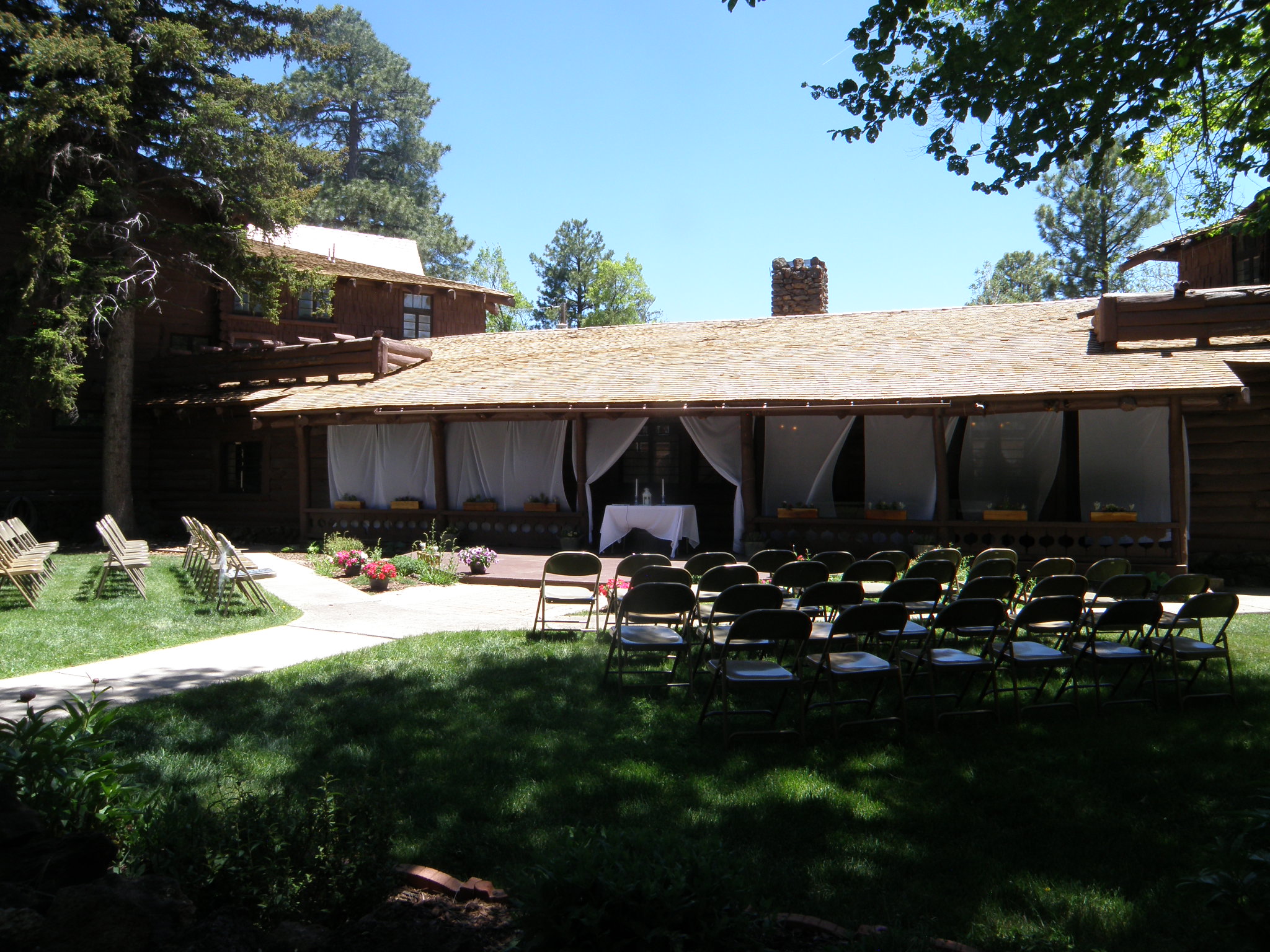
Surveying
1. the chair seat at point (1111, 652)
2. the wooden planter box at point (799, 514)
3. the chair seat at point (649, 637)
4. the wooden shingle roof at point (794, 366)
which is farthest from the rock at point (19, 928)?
the wooden planter box at point (799, 514)

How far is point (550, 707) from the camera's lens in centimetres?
614

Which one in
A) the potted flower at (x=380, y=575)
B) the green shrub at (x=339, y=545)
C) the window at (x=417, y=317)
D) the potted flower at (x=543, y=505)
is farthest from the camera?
the window at (x=417, y=317)

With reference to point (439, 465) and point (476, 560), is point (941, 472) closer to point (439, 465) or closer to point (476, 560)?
point (476, 560)

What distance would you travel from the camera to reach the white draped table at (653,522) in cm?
1470

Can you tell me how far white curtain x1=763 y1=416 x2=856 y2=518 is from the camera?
15.3 meters

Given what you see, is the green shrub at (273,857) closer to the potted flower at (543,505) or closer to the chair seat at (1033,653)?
the chair seat at (1033,653)

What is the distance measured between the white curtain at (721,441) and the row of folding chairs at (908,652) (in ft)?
25.7

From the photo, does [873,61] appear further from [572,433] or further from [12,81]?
[12,81]

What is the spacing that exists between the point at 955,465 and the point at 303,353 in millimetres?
13821

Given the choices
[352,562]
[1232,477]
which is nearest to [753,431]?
[352,562]

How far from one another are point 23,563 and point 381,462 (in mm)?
8311

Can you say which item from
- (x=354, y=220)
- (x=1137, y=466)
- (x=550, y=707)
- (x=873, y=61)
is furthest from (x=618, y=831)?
(x=354, y=220)

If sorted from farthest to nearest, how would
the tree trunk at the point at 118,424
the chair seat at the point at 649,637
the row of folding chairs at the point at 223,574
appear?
the tree trunk at the point at 118,424 → the row of folding chairs at the point at 223,574 → the chair seat at the point at 649,637

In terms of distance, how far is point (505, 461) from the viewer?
1712 centimetres
